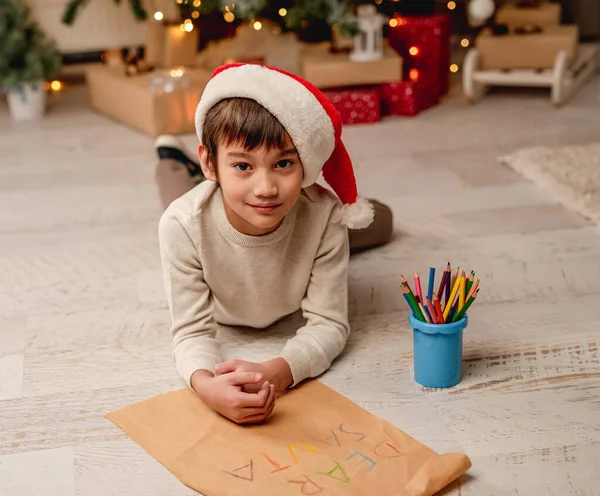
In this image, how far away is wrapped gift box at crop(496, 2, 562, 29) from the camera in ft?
9.13

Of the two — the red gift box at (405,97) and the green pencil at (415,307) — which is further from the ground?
the red gift box at (405,97)

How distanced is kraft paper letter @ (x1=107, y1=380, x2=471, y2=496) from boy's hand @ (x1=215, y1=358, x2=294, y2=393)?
0.08 ft

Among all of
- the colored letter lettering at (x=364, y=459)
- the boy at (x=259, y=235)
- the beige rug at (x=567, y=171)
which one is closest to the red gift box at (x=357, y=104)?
the beige rug at (x=567, y=171)

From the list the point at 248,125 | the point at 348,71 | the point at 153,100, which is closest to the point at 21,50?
the point at 153,100

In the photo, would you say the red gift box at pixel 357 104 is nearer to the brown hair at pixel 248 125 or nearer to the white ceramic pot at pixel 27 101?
the white ceramic pot at pixel 27 101

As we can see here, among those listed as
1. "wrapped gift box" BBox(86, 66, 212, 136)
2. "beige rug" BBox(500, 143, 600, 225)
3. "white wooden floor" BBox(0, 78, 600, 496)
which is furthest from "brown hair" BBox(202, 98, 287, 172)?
"wrapped gift box" BBox(86, 66, 212, 136)

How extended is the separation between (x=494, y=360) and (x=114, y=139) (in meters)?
1.62

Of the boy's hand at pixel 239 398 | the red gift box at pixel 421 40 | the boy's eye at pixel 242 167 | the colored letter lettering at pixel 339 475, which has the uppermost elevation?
the red gift box at pixel 421 40

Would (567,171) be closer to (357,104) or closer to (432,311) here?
(357,104)

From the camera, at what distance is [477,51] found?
8.54 ft

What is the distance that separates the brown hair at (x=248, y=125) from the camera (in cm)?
100

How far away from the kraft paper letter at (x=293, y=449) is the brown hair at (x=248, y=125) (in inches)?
13.7

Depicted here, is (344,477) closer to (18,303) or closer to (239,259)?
(239,259)

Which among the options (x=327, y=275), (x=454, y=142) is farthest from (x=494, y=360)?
(x=454, y=142)
